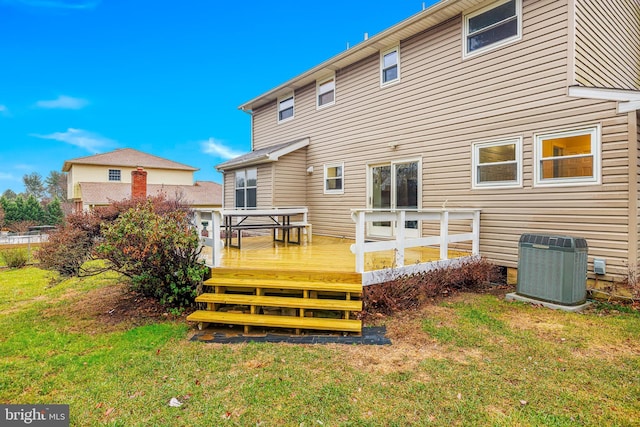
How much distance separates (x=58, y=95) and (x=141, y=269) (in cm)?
5256

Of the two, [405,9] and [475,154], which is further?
[405,9]

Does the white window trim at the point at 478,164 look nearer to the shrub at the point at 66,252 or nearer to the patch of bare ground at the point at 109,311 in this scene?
the patch of bare ground at the point at 109,311

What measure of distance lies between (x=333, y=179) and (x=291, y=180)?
1514mm

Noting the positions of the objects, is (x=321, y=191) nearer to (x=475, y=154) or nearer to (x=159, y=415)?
(x=475, y=154)

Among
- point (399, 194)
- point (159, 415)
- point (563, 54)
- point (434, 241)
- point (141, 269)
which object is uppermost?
point (563, 54)

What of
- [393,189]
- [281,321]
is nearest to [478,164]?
[393,189]

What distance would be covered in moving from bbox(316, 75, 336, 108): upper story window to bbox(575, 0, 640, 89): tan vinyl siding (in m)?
6.26

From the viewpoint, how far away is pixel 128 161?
3166 cm

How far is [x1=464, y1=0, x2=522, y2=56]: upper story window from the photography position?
21.1 feet

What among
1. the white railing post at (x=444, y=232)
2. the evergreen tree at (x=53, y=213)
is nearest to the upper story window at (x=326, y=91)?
the white railing post at (x=444, y=232)

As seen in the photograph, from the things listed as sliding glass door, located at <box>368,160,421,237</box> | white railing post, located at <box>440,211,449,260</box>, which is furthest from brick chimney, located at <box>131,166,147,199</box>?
white railing post, located at <box>440,211,449,260</box>

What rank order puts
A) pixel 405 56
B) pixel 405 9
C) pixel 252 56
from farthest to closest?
pixel 252 56 < pixel 405 9 < pixel 405 56

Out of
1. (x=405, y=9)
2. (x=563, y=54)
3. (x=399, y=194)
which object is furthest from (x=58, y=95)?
(x=563, y=54)

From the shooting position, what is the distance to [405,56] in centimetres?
835
